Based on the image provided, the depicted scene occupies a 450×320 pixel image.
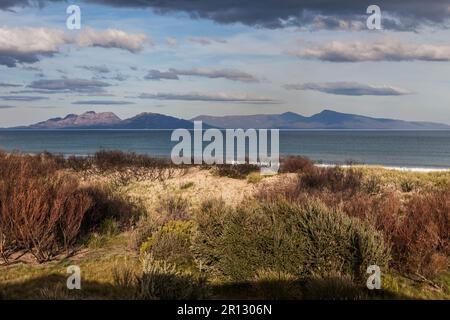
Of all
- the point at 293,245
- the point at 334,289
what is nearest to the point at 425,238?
the point at 293,245

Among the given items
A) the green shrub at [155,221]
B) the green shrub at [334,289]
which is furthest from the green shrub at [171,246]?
the green shrub at [334,289]

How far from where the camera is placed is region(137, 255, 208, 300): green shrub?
6.25 m

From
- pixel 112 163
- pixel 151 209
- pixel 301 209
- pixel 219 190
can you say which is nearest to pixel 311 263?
pixel 301 209

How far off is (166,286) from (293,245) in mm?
2479

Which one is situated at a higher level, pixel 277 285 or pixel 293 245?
pixel 293 245

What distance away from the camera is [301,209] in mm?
8648

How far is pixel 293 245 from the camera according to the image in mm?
7953

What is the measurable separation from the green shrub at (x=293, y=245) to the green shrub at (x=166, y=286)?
5.05 ft

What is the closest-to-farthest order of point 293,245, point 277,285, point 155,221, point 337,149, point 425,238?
point 277,285, point 293,245, point 425,238, point 155,221, point 337,149

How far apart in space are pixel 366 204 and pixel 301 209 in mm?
3084

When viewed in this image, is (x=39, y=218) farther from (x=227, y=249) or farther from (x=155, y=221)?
(x=227, y=249)

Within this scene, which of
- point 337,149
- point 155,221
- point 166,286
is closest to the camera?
point 166,286

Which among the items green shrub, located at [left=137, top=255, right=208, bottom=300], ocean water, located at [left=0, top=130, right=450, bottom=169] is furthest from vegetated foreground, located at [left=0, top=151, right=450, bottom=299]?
ocean water, located at [left=0, top=130, right=450, bottom=169]
